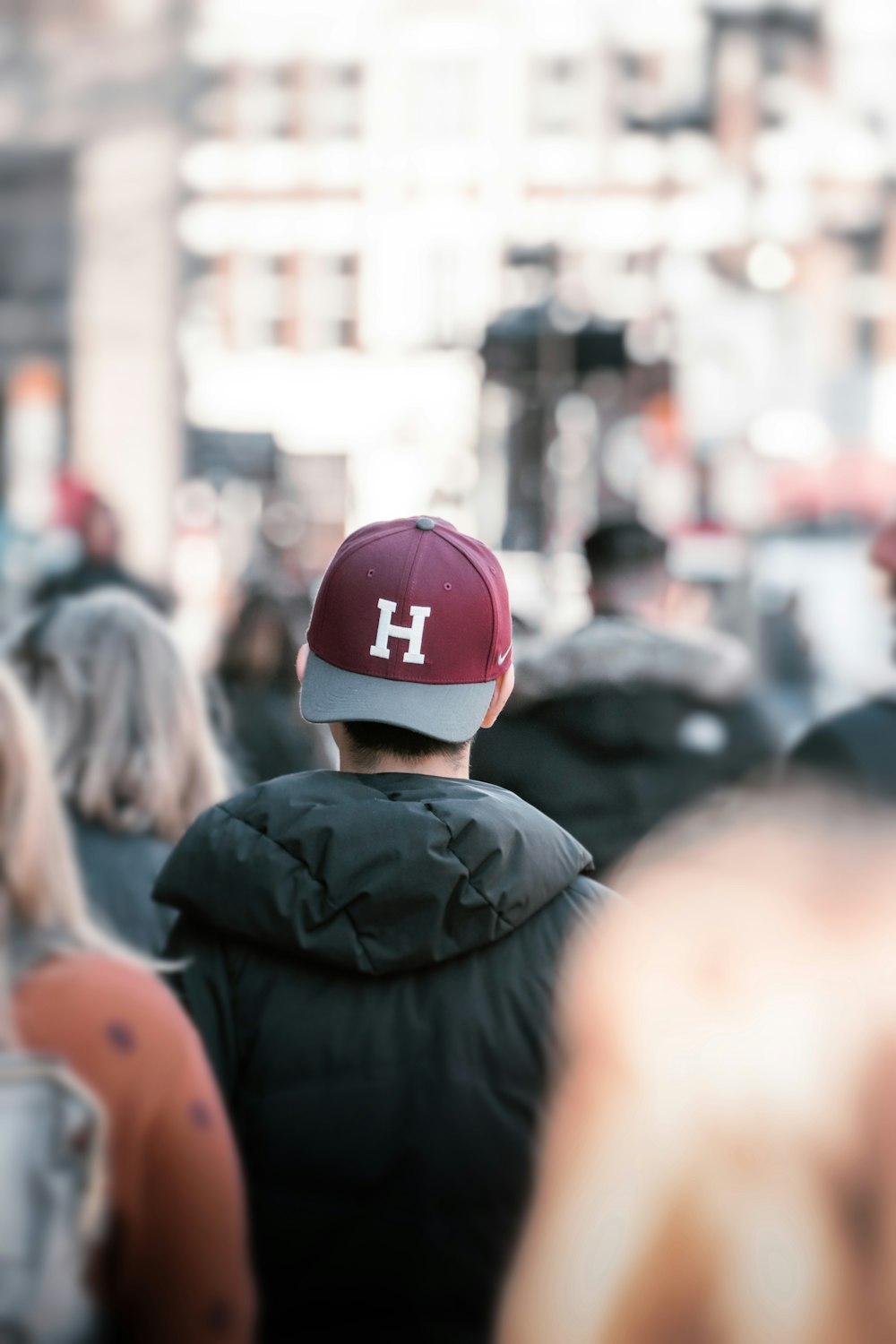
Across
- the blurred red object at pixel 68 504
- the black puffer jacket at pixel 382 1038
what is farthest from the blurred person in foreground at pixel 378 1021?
the blurred red object at pixel 68 504

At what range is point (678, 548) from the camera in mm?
14242

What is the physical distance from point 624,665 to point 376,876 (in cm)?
213

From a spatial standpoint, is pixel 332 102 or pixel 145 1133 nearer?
pixel 145 1133

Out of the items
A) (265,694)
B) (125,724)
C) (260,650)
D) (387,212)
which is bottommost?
(265,694)

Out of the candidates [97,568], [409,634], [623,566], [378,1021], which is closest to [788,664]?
[97,568]

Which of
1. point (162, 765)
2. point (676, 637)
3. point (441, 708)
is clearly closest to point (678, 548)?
point (676, 637)

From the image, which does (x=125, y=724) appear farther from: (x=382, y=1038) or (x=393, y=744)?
(x=382, y=1038)

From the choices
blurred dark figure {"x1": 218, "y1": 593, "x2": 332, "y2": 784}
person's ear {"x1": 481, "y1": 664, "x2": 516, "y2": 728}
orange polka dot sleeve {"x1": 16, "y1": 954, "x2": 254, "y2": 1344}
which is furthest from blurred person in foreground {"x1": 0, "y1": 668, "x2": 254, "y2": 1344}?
blurred dark figure {"x1": 218, "y1": 593, "x2": 332, "y2": 784}

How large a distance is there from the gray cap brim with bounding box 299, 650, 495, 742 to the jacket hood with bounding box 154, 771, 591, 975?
99mm

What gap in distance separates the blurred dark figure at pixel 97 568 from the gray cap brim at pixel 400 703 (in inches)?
206

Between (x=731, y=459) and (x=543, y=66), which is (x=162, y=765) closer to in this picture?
(x=731, y=459)

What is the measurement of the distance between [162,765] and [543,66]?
2697 centimetres

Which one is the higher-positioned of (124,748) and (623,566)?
(623,566)

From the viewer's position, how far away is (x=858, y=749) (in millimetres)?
3404
